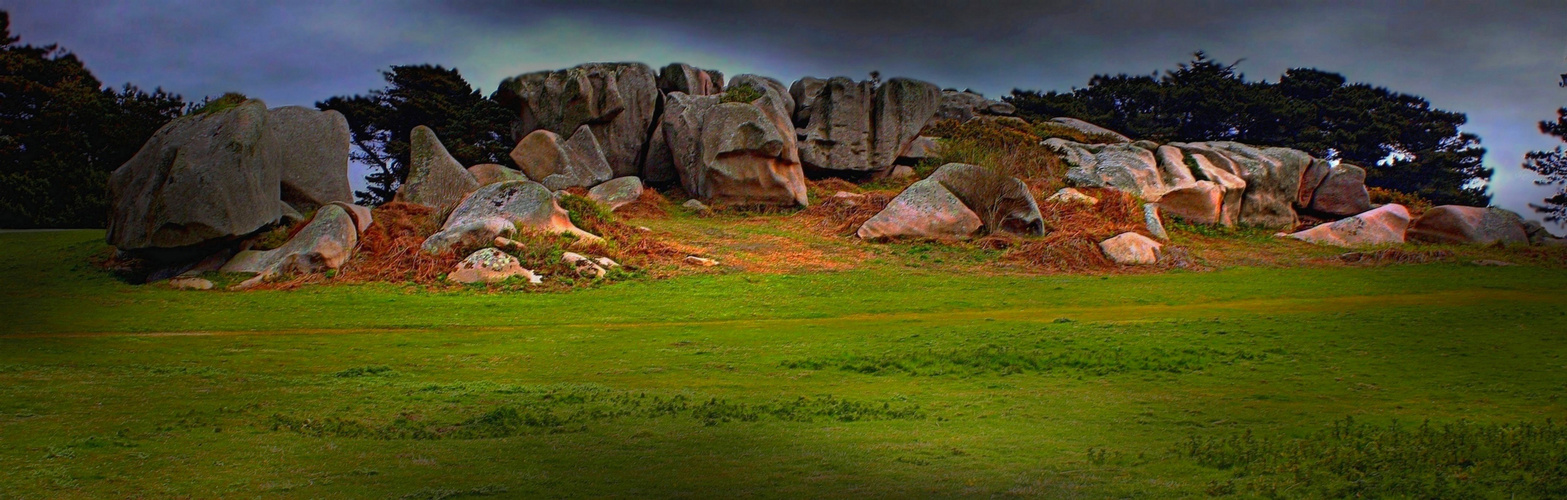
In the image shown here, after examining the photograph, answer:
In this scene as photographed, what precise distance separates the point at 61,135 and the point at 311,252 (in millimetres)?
17213

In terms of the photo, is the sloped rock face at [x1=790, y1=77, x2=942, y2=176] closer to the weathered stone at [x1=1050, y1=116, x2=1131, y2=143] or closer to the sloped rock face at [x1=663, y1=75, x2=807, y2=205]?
the sloped rock face at [x1=663, y1=75, x2=807, y2=205]

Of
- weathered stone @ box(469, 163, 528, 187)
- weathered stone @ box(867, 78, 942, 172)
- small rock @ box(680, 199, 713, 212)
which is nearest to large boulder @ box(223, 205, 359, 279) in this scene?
weathered stone @ box(469, 163, 528, 187)

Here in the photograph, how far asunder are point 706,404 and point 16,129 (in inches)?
1292

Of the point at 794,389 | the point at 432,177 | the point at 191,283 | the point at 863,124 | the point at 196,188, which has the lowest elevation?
the point at 794,389

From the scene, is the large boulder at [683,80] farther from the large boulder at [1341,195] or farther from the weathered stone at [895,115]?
the large boulder at [1341,195]

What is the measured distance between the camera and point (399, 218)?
24250mm

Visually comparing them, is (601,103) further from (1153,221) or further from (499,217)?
(1153,221)

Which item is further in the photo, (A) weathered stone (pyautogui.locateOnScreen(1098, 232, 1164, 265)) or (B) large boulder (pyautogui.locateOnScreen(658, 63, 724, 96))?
(B) large boulder (pyautogui.locateOnScreen(658, 63, 724, 96))

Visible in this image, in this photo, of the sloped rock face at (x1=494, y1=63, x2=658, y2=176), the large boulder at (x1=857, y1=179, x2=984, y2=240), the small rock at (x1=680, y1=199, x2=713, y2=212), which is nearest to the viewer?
the large boulder at (x1=857, y1=179, x2=984, y2=240)

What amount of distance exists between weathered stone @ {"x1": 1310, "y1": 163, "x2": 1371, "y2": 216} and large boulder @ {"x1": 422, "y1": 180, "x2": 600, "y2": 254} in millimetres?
22964

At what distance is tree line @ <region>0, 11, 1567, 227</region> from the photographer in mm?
32656

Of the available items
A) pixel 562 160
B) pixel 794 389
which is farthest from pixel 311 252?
pixel 794 389

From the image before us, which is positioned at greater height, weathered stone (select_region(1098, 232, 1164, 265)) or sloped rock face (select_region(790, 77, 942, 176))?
sloped rock face (select_region(790, 77, 942, 176))

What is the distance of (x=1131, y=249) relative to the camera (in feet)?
80.5
